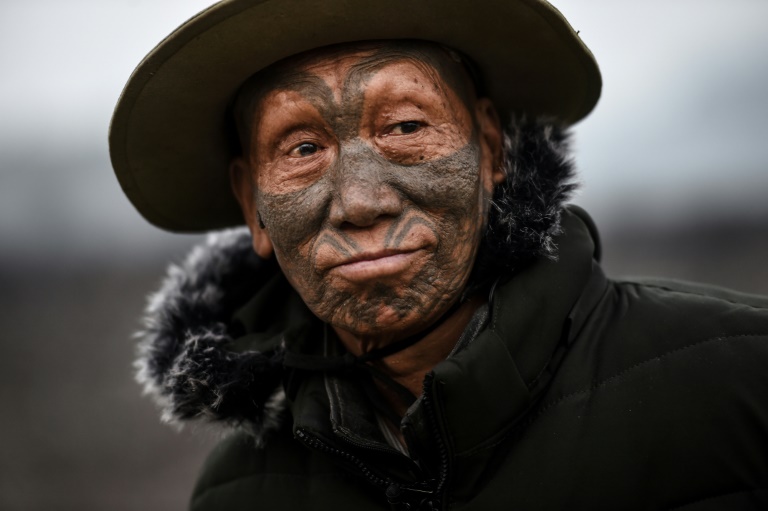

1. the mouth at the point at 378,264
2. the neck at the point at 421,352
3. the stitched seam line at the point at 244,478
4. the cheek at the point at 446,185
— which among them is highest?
the cheek at the point at 446,185

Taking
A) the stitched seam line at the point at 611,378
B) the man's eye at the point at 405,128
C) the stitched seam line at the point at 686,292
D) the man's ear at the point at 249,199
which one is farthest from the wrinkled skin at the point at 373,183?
the stitched seam line at the point at 686,292

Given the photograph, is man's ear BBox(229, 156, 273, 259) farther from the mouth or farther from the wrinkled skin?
the mouth

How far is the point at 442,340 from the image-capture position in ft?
7.14

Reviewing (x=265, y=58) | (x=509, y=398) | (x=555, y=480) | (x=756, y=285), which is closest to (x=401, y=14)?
(x=265, y=58)

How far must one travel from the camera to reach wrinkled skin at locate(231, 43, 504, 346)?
1973 mm

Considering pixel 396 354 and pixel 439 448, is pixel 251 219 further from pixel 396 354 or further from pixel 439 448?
pixel 439 448

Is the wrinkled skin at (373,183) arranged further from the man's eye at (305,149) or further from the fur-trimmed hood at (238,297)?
the fur-trimmed hood at (238,297)

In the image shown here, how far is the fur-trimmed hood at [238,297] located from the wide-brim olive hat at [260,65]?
0.17 m

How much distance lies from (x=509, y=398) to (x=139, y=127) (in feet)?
4.47

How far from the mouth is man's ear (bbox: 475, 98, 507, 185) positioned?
1.47 feet

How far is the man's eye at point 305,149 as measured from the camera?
6.88 ft

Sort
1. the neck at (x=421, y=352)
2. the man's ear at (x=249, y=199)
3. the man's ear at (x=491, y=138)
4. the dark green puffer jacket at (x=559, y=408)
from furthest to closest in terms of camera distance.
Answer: the man's ear at (x=249, y=199), the man's ear at (x=491, y=138), the neck at (x=421, y=352), the dark green puffer jacket at (x=559, y=408)

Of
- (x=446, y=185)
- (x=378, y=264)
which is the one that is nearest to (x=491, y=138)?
(x=446, y=185)

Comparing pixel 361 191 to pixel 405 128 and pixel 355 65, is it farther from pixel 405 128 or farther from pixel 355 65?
pixel 355 65
